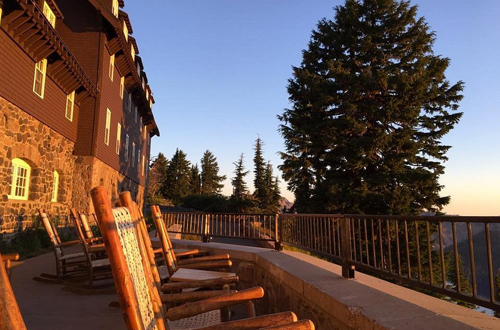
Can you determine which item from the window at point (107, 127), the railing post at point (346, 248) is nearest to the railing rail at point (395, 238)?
the railing post at point (346, 248)

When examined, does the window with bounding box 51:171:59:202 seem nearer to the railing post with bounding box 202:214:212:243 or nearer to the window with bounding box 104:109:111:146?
the window with bounding box 104:109:111:146

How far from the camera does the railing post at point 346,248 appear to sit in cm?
383

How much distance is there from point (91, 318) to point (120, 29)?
1440cm

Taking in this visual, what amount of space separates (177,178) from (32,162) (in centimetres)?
5137

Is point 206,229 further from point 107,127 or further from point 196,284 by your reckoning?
point 107,127

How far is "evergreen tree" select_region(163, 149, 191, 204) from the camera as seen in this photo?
60.3m

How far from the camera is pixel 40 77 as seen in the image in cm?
1148

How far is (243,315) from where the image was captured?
4781 millimetres

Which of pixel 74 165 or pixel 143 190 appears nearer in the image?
pixel 74 165

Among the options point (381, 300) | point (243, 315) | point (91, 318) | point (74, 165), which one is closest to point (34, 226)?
point (74, 165)

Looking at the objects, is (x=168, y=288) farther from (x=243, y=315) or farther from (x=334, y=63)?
(x=334, y=63)

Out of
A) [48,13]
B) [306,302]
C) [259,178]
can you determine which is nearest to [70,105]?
[48,13]

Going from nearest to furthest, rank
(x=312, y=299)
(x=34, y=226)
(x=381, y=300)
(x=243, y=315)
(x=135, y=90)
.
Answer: (x=381, y=300)
(x=312, y=299)
(x=243, y=315)
(x=34, y=226)
(x=135, y=90)

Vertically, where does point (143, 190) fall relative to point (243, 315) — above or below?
above
